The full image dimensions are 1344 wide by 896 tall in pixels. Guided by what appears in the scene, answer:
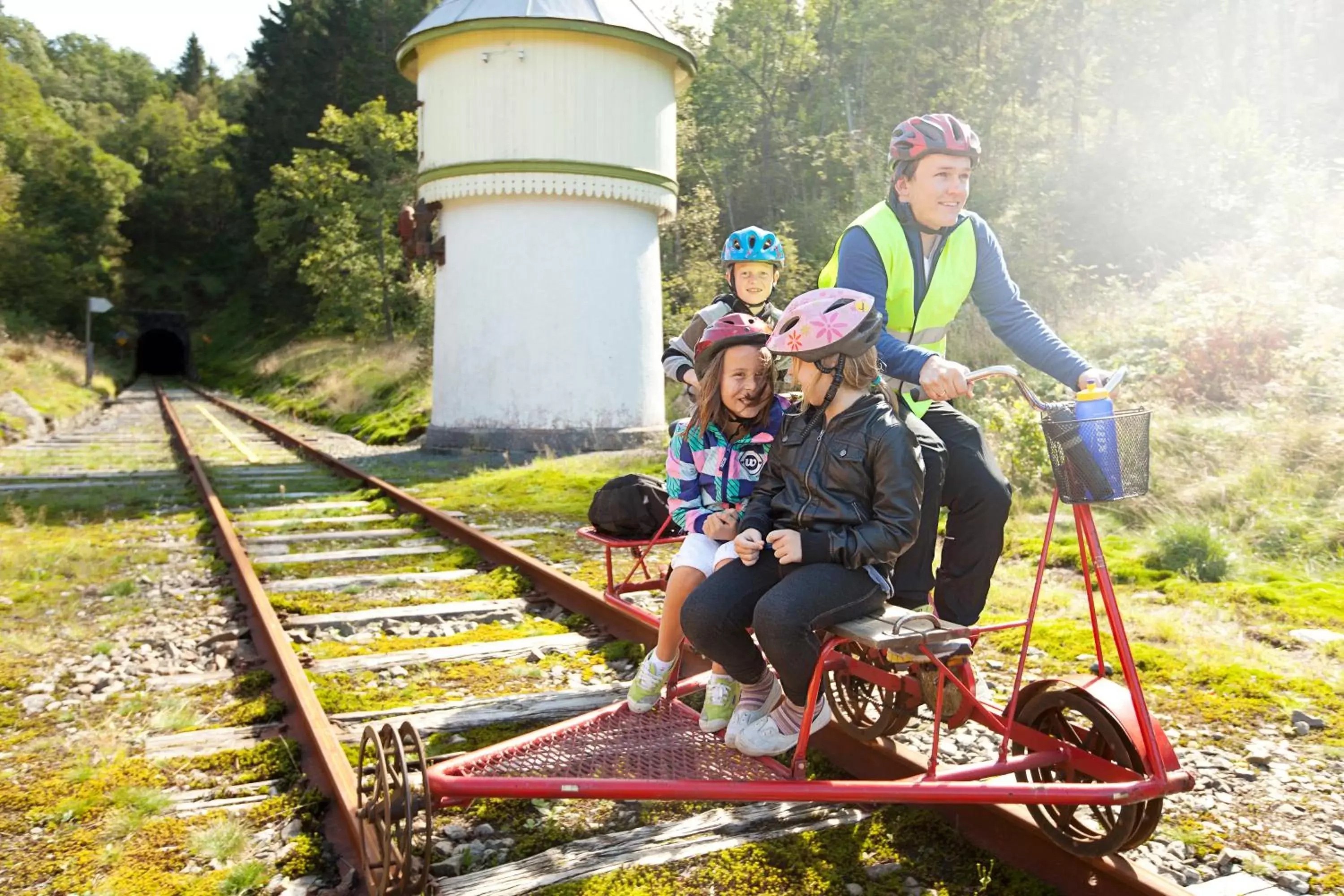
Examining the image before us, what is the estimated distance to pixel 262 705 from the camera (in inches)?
173

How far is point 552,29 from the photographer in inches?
546

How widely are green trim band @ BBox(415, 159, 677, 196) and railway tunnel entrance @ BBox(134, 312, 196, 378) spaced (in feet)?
144

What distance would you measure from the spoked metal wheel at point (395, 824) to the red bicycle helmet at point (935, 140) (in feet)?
7.60

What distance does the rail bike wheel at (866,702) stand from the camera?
138 inches

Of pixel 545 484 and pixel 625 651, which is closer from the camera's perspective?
pixel 625 651

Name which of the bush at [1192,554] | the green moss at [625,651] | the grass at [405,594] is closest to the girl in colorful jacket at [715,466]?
the green moss at [625,651]

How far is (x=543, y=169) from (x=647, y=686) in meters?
11.3

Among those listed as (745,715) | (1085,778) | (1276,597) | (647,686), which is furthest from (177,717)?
(1276,597)

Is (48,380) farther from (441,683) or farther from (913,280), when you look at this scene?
(913,280)

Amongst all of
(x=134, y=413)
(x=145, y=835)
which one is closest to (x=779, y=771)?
(x=145, y=835)

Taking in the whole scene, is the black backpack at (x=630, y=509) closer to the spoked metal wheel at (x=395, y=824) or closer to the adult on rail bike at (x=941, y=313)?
the adult on rail bike at (x=941, y=313)

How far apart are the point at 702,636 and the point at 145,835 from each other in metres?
1.85

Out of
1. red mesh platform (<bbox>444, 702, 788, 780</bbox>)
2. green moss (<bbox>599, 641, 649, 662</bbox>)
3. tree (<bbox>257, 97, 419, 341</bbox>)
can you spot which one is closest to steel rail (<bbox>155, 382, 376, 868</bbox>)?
red mesh platform (<bbox>444, 702, 788, 780</bbox>)

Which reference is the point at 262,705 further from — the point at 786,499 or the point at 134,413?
the point at 134,413
